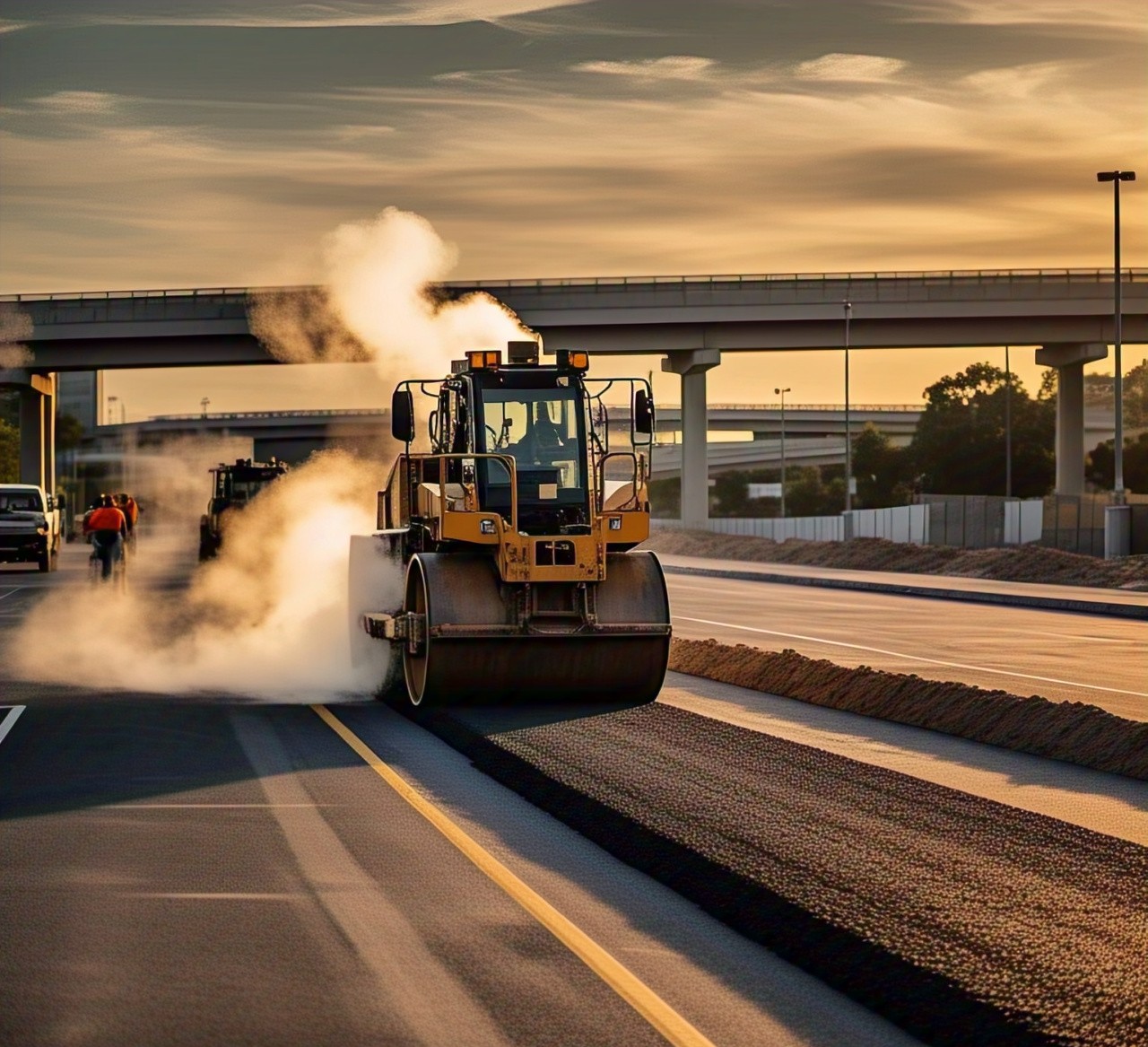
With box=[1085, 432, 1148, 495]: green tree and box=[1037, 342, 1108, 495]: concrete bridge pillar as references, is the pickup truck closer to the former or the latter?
box=[1037, 342, 1108, 495]: concrete bridge pillar

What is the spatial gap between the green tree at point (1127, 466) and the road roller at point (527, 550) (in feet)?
348

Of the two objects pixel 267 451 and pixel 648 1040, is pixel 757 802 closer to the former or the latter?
pixel 648 1040

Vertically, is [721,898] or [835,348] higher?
[835,348]

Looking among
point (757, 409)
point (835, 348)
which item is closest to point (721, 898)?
point (835, 348)

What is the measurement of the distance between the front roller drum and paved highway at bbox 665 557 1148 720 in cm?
389

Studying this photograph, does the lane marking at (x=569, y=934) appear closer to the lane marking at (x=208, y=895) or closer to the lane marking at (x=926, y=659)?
the lane marking at (x=208, y=895)

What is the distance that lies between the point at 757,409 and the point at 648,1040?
515ft

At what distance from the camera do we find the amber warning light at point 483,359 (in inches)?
725

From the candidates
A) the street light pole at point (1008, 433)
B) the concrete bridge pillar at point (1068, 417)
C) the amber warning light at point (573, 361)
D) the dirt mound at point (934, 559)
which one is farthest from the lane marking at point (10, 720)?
the street light pole at point (1008, 433)

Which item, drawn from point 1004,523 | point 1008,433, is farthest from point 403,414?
point 1008,433

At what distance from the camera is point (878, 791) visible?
1214 centimetres

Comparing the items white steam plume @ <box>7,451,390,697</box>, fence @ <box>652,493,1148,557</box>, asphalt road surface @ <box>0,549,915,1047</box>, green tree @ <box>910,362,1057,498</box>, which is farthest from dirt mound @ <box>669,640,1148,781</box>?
green tree @ <box>910,362,1057,498</box>

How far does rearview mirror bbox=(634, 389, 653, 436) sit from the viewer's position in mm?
17656

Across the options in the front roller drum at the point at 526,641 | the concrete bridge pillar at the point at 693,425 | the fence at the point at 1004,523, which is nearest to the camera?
the front roller drum at the point at 526,641
